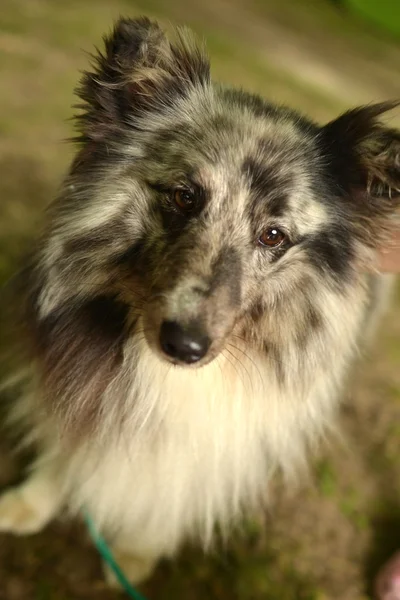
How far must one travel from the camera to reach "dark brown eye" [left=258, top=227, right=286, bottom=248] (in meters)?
1.20

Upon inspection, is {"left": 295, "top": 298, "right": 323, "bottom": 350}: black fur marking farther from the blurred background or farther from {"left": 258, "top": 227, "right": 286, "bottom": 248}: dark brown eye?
the blurred background

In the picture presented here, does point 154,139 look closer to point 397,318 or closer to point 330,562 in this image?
point 330,562

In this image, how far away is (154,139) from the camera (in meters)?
1.25

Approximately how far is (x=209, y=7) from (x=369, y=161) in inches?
115

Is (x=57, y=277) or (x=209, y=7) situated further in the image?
(x=209, y=7)

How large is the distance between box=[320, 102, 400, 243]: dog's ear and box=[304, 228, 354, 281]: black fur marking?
0.06 meters

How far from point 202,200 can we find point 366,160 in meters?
0.36

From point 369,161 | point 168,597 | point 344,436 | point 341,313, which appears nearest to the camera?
point 369,161

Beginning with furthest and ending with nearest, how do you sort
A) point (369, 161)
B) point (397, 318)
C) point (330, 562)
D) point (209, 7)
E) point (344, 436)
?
point (209, 7) → point (397, 318) → point (344, 436) → point (330, 562) → point (369, 161)

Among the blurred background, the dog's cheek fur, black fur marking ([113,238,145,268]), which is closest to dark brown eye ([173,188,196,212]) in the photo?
black fur marking ([113,238,145,268])

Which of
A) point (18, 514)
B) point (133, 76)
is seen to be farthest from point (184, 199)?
point (18, 514)

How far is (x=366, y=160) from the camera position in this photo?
1198 millimetres

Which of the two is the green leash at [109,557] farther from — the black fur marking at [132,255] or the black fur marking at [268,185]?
the black fur marking at [268,185]

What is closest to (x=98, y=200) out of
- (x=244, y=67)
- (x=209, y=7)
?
(x=244, y=67)
